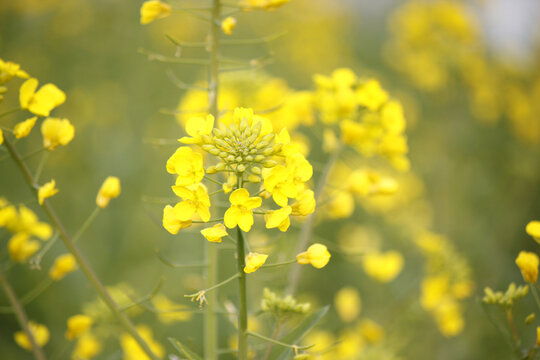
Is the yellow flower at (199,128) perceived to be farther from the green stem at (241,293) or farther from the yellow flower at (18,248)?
the yellow flower at (18,248)

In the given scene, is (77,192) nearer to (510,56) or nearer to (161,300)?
(161,300)

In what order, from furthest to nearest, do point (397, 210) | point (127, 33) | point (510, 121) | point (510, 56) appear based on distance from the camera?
point (510, 56)
point (127, 33)
point (510, 121)
point (397, 210)

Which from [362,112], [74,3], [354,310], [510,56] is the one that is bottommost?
[354,310]

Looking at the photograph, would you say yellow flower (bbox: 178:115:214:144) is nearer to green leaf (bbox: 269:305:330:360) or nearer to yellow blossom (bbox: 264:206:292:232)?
yellow blossom (bbox: 264:206:292:232)

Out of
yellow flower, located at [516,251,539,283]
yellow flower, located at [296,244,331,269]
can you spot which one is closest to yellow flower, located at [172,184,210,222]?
yellow flower, located at [296,244,331,269]

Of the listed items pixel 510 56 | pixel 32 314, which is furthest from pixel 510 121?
pixel 32 314

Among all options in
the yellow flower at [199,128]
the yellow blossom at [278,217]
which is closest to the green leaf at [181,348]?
the yellow blossom at [278,217]
